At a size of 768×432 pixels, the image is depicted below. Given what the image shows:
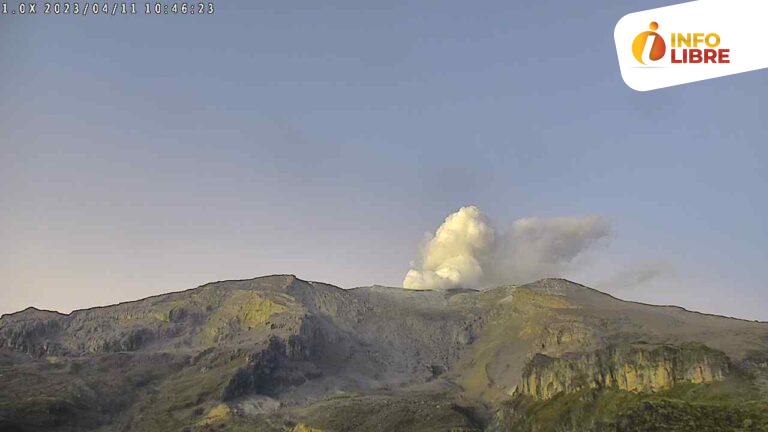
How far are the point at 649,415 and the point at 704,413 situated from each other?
48.7 feet

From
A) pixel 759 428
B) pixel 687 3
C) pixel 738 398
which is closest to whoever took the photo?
pixel 687 3

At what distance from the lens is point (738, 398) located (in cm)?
19238

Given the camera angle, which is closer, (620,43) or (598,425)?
(620,43)

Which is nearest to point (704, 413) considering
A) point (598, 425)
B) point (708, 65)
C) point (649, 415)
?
point (649, 415)

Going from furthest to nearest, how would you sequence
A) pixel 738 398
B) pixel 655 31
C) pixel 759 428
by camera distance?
pixel 738 398 < pixel 759 428 < pixel 655 31

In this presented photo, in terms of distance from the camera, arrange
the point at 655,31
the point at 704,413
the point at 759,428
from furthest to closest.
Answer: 1. the point at 704,413
2. the point at 759,428
3. the point at 655,31

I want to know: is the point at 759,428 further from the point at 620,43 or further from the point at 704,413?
the point at 620,43

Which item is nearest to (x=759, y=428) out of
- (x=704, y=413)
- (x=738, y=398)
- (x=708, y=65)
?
(x=704, y=413)

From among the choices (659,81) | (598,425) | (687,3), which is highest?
(687,3)

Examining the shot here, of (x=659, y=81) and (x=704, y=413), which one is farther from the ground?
(x=659, y=81)

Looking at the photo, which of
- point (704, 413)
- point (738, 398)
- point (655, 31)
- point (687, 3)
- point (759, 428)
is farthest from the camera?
point (738, 398)

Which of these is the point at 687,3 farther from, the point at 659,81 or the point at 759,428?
Result: the point at 759,428

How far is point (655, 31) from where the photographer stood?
56.3 metres

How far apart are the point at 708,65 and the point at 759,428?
136 m
